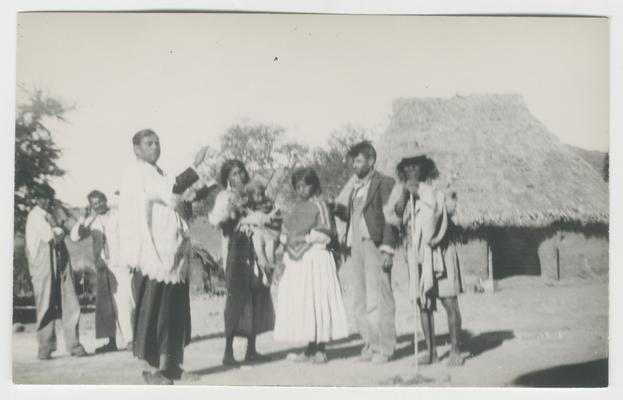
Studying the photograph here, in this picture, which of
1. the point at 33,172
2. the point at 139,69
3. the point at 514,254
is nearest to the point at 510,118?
the point at 514,254

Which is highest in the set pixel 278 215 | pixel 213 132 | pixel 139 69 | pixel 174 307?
pixel 139 69

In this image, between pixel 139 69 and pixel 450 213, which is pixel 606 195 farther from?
pixel 139 69

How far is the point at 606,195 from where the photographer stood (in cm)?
466

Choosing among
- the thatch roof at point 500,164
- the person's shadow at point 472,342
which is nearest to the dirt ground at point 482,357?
the person's shadow at point 472,342

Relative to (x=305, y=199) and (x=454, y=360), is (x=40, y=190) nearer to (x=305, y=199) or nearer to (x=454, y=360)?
(x=305, y=199)

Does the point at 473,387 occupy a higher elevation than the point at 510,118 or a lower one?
lower

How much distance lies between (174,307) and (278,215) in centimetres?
78

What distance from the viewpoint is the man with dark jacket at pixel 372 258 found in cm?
467

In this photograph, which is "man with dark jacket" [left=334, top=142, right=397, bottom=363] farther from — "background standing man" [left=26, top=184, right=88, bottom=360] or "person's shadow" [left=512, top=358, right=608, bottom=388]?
"background standing man" [left=26, top=184, right=88, bottom=360]

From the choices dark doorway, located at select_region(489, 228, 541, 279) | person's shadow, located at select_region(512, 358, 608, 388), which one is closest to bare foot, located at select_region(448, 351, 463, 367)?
person's shadow, located at select_region(512, 358, 608, 388)

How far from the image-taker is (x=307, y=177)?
4668 mm

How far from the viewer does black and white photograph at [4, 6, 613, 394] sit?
4656mm

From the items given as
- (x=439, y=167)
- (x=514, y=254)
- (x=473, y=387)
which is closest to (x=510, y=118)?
(x=439, y=167)

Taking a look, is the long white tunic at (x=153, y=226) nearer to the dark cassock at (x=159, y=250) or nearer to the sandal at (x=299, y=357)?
the dark cassock at (x=159, y=250)
